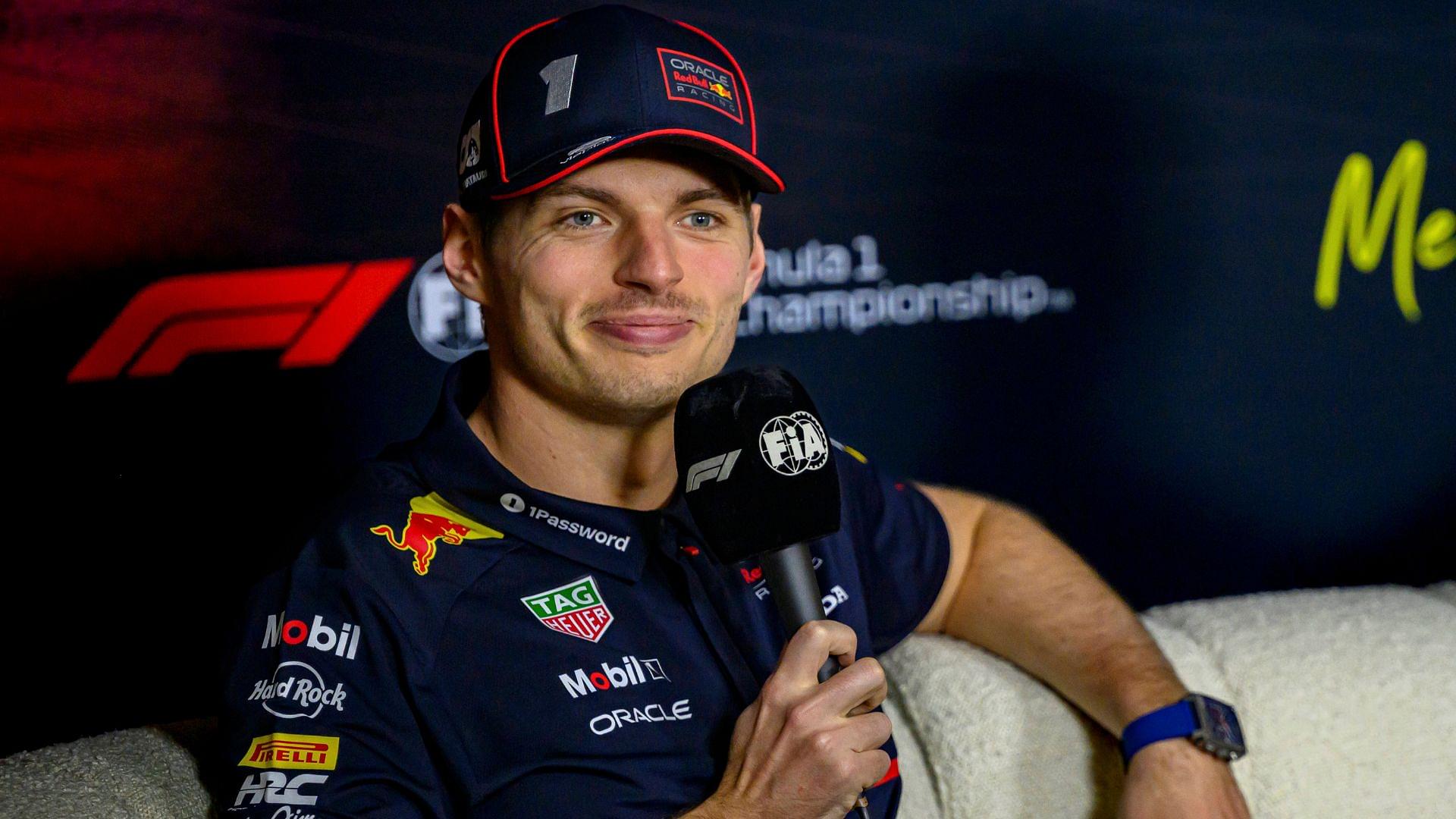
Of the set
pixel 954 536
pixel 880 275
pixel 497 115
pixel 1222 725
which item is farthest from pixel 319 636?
pixel 880 275

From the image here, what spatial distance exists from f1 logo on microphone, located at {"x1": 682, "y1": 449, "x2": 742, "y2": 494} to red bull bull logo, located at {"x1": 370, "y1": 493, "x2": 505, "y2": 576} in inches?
10.1

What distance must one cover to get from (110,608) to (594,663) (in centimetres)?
76

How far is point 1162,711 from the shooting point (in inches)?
48.3

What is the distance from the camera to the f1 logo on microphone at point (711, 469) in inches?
36.6

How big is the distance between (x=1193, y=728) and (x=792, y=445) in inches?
21.9

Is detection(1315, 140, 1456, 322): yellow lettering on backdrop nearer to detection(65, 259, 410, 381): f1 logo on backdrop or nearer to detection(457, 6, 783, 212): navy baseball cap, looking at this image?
detection(457, 6, 783, 212): navy baseball cap

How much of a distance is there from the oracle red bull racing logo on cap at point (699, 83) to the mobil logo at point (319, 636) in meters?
0.52

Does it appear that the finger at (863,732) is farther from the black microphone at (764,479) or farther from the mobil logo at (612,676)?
the mobil logo at (612,676)

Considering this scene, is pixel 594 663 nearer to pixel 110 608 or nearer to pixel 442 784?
pixel 442 784

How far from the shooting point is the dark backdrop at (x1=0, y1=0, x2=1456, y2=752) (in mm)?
1469

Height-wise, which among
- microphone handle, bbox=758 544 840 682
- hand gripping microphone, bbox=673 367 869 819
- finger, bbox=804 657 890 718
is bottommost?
finger, bbox=804 657 890 718

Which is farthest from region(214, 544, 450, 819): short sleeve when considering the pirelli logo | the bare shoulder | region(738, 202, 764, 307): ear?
the bare shoulder

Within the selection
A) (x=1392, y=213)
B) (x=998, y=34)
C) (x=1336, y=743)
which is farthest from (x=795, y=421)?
(x=1392, y=213)

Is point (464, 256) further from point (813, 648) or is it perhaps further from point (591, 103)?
point (813, 648)
